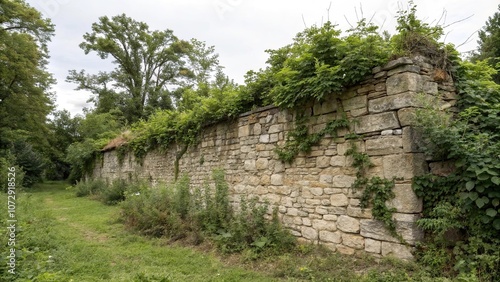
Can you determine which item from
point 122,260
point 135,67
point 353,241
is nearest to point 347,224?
point 353,241

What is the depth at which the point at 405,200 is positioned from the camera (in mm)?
3586

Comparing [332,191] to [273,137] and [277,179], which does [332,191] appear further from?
[273,137]

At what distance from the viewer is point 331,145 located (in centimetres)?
456

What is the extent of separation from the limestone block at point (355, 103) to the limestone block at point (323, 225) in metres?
1.78

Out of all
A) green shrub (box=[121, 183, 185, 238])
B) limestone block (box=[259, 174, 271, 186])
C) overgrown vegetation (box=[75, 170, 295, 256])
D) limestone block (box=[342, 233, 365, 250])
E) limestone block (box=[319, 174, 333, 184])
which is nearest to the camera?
limestone block (box=[342, 233, 365, 250])

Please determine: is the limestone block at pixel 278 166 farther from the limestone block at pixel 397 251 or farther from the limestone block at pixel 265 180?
the limestone block at pixel 397 251

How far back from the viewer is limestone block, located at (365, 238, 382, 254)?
3.81 metres

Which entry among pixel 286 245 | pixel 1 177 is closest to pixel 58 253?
pixel 286 245

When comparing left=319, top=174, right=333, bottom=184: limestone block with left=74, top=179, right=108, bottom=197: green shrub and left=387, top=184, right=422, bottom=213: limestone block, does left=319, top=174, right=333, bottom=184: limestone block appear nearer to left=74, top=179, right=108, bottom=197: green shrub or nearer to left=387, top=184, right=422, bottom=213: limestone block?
left=387, top=184, right=422, bottom=213: limestone block

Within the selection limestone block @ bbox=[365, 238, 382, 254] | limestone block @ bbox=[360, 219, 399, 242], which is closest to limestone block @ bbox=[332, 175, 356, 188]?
limestone block @ bbox=[360, 219, 399, 242]

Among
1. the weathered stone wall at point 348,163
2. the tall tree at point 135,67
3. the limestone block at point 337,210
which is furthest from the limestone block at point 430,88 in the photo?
the tall tree at point 135,67

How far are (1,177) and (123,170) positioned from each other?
436cm

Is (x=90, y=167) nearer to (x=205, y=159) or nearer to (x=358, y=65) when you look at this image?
(x=205, y=159)

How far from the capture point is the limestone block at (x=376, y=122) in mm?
3781
